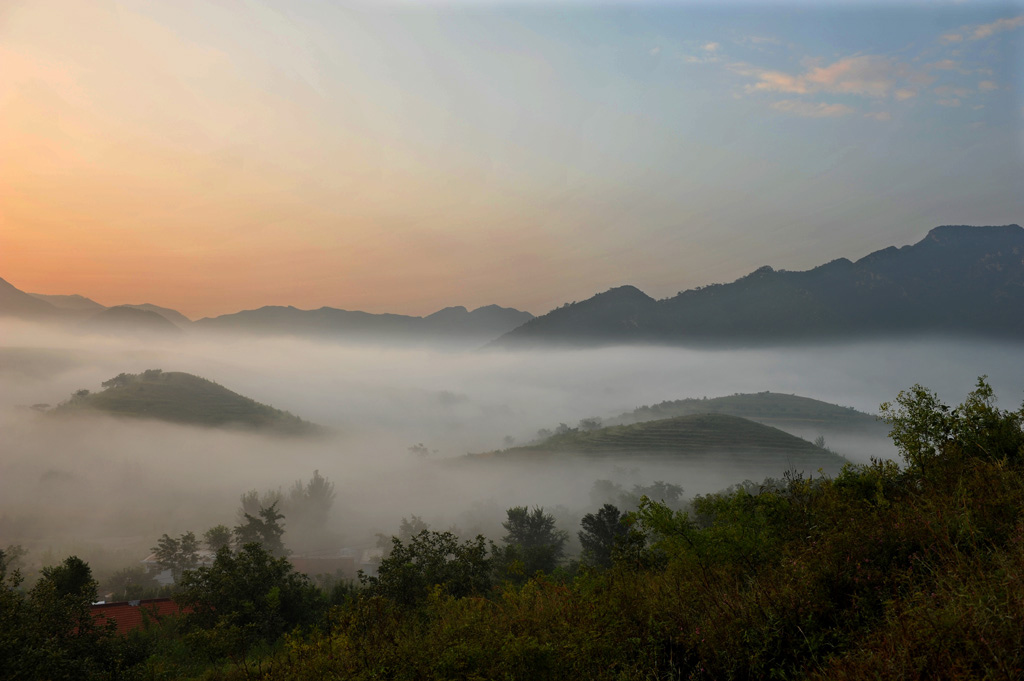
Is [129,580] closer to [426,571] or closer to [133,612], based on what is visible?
[133,612]

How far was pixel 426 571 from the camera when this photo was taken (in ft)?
80.7

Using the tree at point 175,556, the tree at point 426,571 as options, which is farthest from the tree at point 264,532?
the tree at point 426,571

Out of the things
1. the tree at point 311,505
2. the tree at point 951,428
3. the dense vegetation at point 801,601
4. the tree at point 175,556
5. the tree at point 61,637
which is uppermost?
the tree at point 951,428

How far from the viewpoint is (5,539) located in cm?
15100

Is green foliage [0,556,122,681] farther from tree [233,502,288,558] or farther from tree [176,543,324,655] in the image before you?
tree [233,502,288,558]

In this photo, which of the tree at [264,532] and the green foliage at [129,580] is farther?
the tree at [264,532]

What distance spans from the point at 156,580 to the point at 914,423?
114 meters

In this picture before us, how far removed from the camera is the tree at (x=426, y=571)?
23.4m

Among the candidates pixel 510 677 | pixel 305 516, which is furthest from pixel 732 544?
pixel 305 516

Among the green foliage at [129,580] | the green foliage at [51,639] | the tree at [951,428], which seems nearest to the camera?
the tree at [951,428]

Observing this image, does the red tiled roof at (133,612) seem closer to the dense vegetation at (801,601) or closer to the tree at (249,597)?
the tree at (249,597)

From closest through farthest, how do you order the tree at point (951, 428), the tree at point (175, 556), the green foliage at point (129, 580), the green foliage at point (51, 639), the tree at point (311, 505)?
the tree at point (951, 428) < the green foliage at point (51, 639) < the green foliage at point (129, 580) < the tree at point (175, 556) < the tree at point (311, 505)

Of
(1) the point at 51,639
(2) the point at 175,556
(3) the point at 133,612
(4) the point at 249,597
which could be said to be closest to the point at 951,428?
(1) the point at 51,639

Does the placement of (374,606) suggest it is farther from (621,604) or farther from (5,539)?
(5,539)
